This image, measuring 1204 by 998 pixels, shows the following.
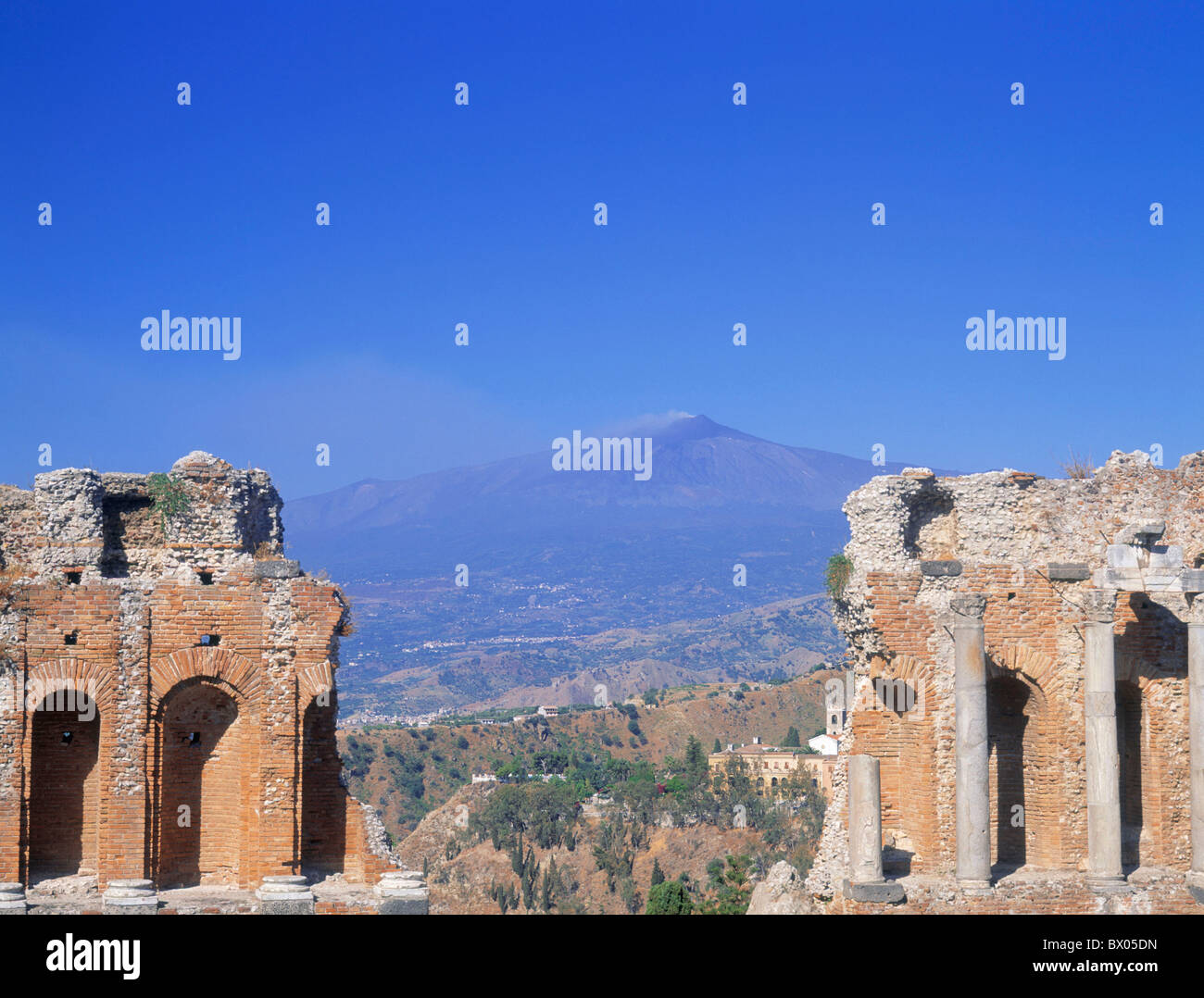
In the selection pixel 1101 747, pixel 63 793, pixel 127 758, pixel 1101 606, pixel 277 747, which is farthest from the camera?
pixel 1101 606

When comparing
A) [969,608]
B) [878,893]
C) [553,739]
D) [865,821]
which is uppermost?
[969,608]

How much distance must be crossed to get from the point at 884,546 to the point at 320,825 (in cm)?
1106

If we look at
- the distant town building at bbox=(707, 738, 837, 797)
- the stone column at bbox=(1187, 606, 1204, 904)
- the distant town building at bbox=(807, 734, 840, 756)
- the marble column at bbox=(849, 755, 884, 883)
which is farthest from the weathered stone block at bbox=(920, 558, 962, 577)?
the distant town building at bbox=(807, 734, 840, 756)

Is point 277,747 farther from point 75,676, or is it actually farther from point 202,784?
point 75,676

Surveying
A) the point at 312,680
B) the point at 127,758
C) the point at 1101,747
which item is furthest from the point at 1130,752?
the point at 127,758

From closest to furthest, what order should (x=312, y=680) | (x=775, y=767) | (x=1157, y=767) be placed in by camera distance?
(x=312, y=680) → (x=1157, y=767) → (x=775, y=767)

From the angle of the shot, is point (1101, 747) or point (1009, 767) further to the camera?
point (1009, 767)

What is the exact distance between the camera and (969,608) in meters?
23.3

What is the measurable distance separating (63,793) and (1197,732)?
63.5 feet

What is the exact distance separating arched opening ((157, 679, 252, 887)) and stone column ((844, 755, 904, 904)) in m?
10.1

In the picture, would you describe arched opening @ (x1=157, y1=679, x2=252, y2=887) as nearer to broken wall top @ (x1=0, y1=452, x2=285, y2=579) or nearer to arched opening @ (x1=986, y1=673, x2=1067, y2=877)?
broken wall top @ (x1=0, y1=452, x2=285, y2=579)

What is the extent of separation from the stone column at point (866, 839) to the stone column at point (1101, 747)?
3612 millimetres

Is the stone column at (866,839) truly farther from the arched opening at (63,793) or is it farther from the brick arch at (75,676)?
the arched opening at (63,793)
